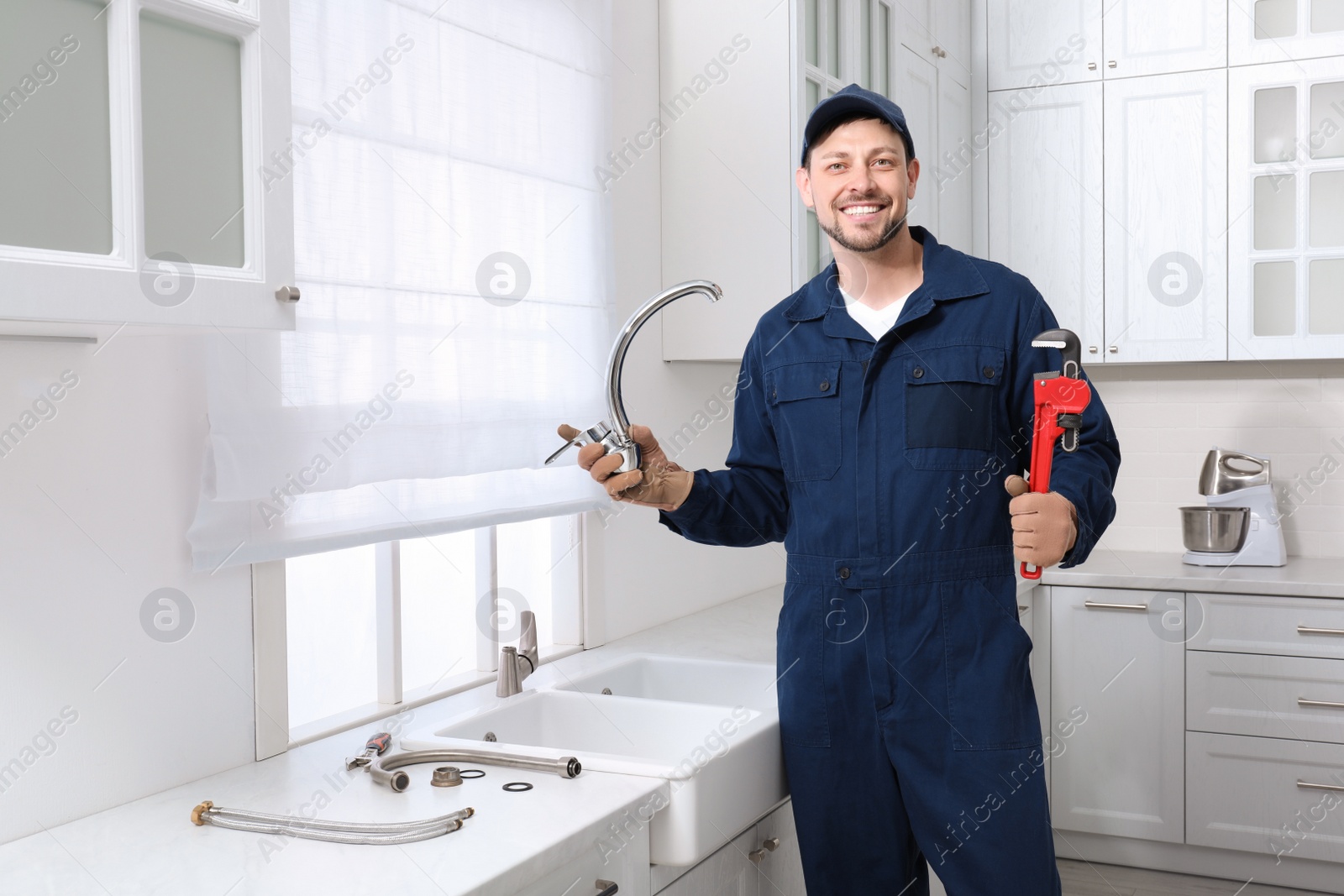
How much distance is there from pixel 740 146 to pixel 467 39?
752 mm

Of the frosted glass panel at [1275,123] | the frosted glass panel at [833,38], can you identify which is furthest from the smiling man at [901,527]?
the frosted glass panel at [1275,123]

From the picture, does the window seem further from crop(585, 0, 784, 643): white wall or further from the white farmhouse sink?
the white farmhouse sink

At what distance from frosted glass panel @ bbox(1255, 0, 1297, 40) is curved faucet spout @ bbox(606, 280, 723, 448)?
97.2 inches

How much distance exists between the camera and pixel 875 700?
166cm

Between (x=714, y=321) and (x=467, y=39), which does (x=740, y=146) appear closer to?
(x=714, y=321)

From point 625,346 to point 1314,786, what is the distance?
2405mm

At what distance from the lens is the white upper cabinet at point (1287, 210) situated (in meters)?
3.17

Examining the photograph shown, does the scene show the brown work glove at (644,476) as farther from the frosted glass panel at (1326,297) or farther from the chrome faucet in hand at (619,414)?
the frosted glass panel at (1326,297)

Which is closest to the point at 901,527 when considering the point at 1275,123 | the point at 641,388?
the point at 641,388

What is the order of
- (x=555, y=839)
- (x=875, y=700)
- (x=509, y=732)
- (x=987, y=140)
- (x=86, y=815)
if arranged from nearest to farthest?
(x=555, y=839)
(x=86, y=815)
(x=875, y=700)
(x=509, y=732)
(x=987, y=140)

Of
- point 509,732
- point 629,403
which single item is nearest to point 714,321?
point 629,403

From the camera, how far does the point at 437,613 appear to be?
8.41 feet

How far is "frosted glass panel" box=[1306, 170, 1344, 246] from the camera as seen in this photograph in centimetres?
316

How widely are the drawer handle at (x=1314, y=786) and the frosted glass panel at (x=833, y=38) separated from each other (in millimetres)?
2146
